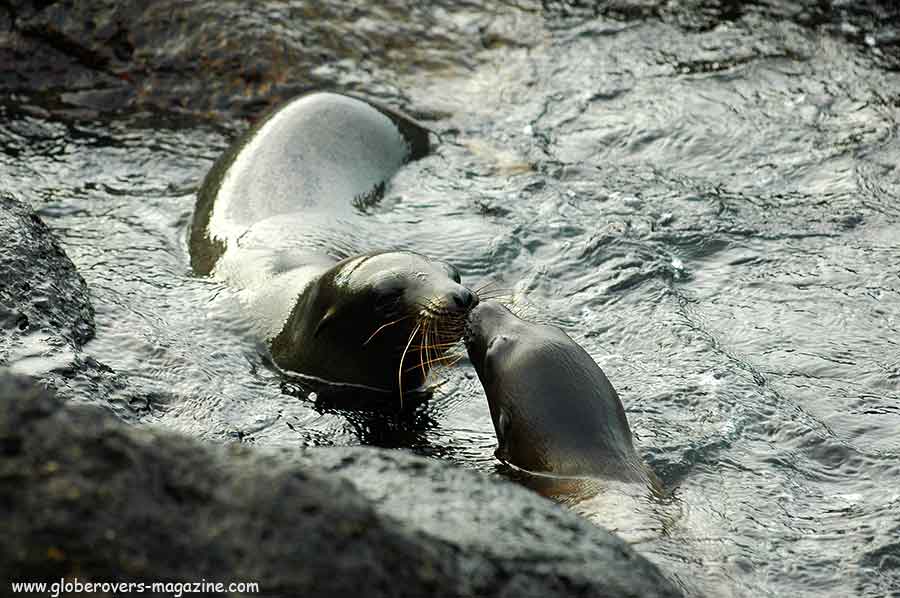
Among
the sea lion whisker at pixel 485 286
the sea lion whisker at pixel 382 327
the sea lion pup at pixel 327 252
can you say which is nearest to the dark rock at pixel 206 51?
the sea lion pup at pixel 327 252

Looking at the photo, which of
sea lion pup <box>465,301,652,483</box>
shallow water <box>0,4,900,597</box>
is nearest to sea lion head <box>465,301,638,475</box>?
sea lion pup <box>465,301,652,483</box>

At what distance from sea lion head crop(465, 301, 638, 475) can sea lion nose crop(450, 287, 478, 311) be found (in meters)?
0.29

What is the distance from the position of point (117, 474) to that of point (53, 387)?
2.41 metres

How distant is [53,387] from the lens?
500 cm

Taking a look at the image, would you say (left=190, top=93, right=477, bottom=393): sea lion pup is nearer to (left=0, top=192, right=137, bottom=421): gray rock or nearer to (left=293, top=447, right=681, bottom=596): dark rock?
(left=0, top=192, right=137, bottom=421): gray rock

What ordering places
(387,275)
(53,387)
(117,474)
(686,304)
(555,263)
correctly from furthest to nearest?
1. (555,263)
2. (686,304)
3. (387,275)
4. (53,387)
5. (117,474)

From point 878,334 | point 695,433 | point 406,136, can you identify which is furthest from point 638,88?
point 695,433

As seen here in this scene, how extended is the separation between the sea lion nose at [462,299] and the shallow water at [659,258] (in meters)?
0.51

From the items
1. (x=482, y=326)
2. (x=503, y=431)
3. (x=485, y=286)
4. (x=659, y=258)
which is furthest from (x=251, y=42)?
(x=503, y=431)

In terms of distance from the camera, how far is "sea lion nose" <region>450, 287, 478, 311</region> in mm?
5352

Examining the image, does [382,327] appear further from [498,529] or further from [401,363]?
[498,529]

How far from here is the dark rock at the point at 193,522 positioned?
2.64 metres

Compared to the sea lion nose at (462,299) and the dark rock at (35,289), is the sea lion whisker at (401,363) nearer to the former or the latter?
the sea lion nose at (462,299)

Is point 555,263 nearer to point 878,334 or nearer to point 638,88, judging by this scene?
point 878,334
